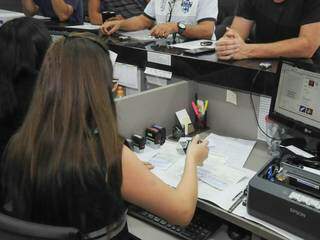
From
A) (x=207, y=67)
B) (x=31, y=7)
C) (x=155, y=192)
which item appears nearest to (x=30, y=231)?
(x=155, y=192)

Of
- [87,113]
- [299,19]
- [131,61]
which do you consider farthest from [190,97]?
[87,113]

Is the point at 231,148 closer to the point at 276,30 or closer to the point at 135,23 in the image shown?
the point at 276,30

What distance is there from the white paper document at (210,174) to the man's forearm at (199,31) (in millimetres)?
1035

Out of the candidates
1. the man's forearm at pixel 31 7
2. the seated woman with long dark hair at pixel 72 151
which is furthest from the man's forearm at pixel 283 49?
the man's forearm at pixel 31 7

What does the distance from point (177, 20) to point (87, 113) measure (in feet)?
6.24

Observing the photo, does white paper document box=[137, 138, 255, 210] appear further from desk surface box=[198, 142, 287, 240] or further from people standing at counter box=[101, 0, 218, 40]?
people standing at counter box=[101, 0, 218, 40]

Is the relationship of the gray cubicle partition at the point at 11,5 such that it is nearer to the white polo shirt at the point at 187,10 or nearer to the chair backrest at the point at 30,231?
the white polo shirt at the point at 187,10

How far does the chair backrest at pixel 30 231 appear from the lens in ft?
2.51

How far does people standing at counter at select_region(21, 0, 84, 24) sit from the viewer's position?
124 inches

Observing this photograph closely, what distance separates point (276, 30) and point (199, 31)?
0.65m

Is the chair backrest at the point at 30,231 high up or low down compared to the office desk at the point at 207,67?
down

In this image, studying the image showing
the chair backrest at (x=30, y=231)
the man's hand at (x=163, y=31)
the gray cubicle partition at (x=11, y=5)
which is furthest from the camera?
the gray cubicle partition at (x=11, y=5)

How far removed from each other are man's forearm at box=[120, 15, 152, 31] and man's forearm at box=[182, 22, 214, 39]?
43 cm

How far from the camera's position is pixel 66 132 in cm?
96
